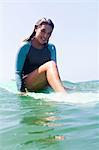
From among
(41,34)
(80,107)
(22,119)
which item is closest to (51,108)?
(80,107)

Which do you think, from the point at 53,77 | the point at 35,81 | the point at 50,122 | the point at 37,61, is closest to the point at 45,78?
the point at 35,81

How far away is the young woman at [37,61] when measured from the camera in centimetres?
528

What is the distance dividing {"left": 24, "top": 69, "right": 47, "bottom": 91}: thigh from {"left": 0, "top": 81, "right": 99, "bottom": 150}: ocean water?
0.51 metres

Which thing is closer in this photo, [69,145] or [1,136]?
[69,145]

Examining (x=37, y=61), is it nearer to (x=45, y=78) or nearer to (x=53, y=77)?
(x=45, y=78)

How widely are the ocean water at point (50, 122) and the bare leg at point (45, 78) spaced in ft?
0.66

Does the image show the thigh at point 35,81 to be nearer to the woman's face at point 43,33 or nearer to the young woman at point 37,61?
the young woman at point 37,61

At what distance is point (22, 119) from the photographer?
3527mm

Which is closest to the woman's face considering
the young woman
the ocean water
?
the young woman

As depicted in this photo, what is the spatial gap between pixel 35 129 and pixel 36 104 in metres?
1.36

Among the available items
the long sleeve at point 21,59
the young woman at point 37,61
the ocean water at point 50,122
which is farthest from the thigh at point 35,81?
the ocean water at point 50,122

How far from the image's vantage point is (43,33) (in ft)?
18.4

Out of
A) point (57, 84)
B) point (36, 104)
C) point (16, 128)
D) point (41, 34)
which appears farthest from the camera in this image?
point (41, 34)

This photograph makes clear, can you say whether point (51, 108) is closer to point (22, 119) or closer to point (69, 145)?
point (22, 119)
